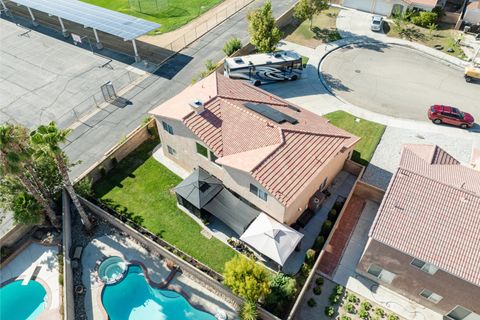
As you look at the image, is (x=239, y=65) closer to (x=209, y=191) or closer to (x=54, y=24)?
(x=209, y=191)

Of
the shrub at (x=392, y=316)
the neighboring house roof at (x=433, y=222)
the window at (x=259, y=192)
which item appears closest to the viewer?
the neighboring house roof at (x=433, y=222)

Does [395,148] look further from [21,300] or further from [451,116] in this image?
[21,300]

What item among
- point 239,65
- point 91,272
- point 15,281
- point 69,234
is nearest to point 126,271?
point 91,272

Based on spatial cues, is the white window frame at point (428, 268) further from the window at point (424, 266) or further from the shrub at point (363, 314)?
the shrub at point (363, 314)

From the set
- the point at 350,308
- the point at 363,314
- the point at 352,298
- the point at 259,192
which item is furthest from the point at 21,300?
the point at 363,314

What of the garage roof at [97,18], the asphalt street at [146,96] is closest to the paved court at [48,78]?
the asphalt street at [146,96]

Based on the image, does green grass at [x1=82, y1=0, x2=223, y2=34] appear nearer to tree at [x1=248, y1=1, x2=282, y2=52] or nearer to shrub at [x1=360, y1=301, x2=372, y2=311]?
tree at [x1=248, y1=1, x2=282, y2=52]

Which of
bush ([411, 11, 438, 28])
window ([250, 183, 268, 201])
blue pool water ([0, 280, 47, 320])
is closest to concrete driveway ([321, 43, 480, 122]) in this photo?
bush ([411, 11, 438, 28])
